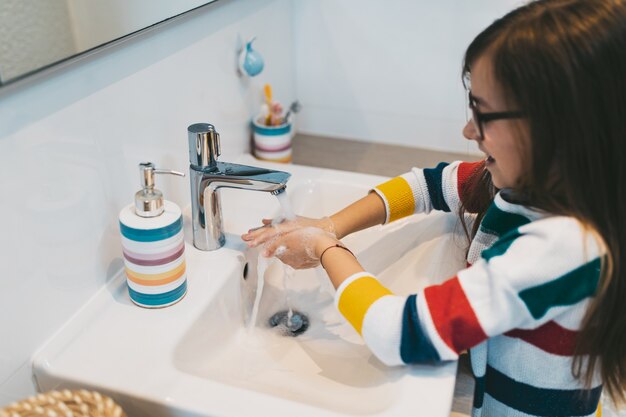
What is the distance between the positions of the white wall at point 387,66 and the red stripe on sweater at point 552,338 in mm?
739

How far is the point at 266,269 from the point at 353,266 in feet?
0.85

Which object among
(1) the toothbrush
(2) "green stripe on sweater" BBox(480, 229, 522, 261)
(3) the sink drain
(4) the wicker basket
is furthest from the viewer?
(1) the toothbrush

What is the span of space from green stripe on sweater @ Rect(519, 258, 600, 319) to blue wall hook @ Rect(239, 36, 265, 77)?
27.6 inches

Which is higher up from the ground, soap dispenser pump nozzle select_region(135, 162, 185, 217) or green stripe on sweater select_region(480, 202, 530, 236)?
soap dispenser pump nozzle select_region(135, 162, 185, 217)

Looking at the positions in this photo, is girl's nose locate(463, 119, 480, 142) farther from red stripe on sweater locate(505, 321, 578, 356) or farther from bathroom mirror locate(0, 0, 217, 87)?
bathroom mirror locate(0, 0, 217, 87)

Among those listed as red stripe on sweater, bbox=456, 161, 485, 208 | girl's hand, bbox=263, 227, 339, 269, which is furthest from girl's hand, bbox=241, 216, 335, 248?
red stripe on sweater, bbox=456, 161, 485, 208

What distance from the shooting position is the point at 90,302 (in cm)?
85

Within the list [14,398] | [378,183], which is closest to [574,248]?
[378,183]

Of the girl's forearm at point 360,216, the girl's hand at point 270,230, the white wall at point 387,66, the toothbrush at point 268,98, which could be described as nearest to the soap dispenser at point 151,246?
the girl's hand at point 270,230

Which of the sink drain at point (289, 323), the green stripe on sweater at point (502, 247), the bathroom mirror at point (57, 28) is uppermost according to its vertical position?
the bathroom mirror at point (57, 28)

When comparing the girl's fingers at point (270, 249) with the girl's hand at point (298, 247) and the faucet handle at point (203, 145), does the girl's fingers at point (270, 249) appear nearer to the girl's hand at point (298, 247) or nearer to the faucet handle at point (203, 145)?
the girl's hand at point (298, 247)

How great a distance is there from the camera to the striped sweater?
689 millimetres

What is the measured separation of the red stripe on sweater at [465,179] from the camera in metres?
1.01

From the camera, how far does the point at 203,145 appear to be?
867 millimetres
